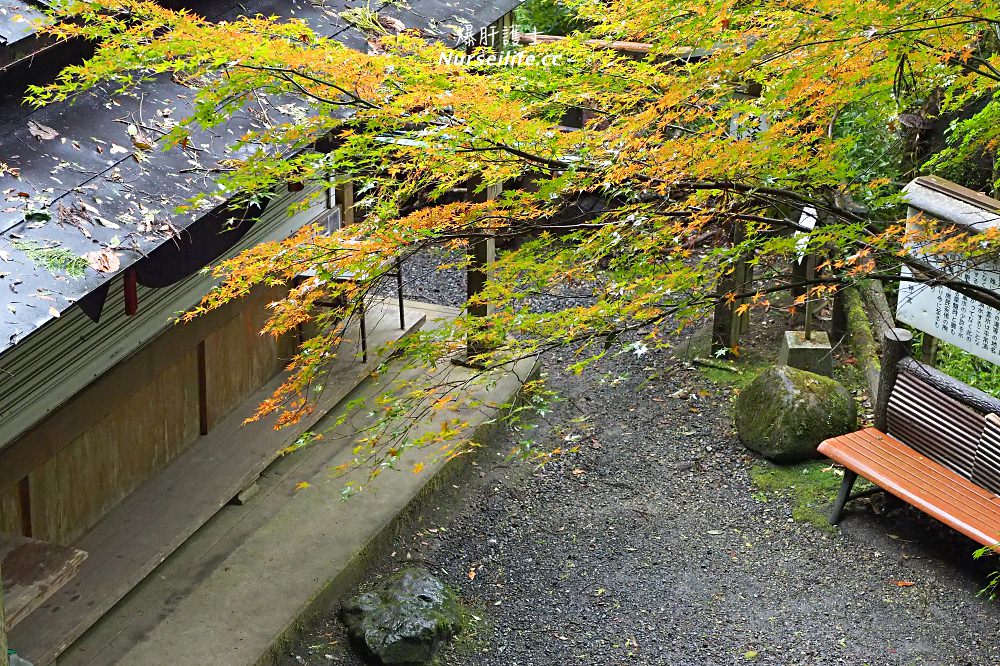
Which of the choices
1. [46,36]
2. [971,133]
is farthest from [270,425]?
[971,133]

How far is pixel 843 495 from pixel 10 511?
17.4 ft

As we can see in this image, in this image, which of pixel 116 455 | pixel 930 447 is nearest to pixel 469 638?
pixel 116 455

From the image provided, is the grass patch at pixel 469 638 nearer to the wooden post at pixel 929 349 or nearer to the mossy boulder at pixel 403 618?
the mossy boulder at pixel 403 618

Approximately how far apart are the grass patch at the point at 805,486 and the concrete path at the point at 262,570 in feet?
7.47

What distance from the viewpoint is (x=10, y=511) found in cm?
560

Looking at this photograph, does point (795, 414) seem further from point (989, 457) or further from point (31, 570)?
point (31, 570)

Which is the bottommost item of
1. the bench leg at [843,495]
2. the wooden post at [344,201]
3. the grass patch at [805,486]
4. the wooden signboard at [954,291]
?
the grass patch at [805,486]

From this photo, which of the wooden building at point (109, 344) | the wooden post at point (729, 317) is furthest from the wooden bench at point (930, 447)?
the wooden building at point (109, 344)

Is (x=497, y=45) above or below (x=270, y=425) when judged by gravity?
above

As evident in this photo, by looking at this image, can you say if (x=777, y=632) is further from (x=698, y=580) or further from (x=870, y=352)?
(x=870, y=352)

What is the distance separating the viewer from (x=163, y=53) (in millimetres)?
4109

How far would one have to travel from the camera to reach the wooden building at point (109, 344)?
14.1ft

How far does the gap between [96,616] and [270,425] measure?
2.25 m

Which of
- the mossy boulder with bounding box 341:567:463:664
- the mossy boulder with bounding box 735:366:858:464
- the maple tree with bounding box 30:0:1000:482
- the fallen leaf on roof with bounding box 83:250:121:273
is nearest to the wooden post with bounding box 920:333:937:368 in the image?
the mossy boulder with bounding box 735:366:858:464
